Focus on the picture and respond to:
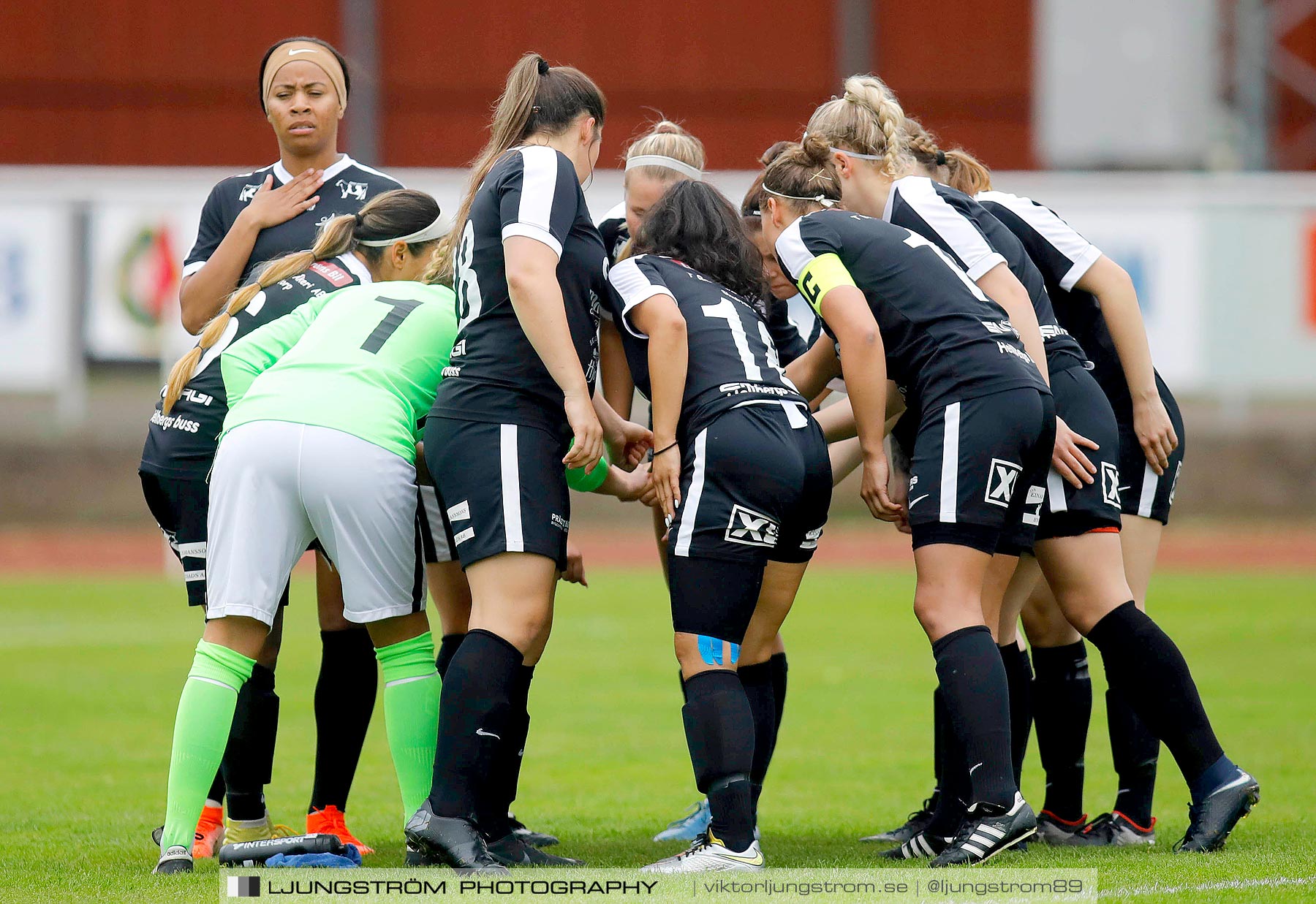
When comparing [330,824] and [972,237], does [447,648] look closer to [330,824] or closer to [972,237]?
[330,824]

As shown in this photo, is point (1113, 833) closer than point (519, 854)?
No

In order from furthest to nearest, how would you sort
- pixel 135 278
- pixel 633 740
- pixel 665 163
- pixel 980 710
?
pixel 135 278 < pixel 633 740 < pixel 665 163 < pixel 980 710

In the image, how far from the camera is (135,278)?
628 inches

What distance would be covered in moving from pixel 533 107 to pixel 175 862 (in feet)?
7.90

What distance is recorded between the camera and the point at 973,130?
2414 cm

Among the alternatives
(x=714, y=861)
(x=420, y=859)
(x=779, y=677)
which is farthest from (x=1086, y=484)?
(x=420, y=859)

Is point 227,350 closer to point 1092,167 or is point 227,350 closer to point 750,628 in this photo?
point 750,628

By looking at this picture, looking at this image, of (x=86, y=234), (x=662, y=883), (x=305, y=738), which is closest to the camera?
(x=662, y=883)

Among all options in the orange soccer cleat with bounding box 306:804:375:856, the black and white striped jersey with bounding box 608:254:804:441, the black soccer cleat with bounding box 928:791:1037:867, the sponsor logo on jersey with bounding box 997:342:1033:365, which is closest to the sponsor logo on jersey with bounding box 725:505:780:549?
the black and white striped jersey with bounding box 608:254:804:441

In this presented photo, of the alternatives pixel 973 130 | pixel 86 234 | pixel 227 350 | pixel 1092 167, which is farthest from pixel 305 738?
pixel 973 130

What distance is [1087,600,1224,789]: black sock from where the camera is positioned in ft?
14.6

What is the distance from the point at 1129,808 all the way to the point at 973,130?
67.5 feet

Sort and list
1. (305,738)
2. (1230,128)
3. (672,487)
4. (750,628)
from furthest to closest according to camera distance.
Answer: (1230,128) → (305,738) → (750,628) → (672,487)

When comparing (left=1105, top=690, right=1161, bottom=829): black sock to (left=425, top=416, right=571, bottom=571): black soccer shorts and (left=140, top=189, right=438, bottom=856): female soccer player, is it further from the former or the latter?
(left=140, top=189, right=438, bottom=856): female soccer player
